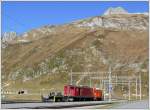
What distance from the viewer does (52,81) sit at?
141625 mm

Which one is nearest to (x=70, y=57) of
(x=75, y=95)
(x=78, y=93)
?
(x=78, y=93)

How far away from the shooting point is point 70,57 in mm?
156000

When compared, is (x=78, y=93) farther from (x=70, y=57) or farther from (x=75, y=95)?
(x=70, y=57)

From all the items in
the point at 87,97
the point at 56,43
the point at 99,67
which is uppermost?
the point at 56,43

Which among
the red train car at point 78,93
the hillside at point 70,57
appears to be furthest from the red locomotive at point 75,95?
the hillside at point 70,57

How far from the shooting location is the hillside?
5640 inches

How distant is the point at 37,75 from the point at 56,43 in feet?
87.8

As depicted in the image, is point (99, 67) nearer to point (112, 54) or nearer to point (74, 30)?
point (112, 54)

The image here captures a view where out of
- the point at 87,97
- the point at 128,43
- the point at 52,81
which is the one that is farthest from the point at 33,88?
the point at 87,97

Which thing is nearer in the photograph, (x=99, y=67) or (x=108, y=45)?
(x=99, y=67)

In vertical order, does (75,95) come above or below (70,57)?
below

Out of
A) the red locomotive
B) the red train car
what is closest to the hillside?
the red locomotive

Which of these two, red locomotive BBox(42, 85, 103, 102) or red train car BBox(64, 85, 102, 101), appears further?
red train car BBox(64, 85, 102, 101)

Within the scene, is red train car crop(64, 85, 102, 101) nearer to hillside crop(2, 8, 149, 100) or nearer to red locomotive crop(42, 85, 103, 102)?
red locomotive crop(42, 85, 103, 102)
